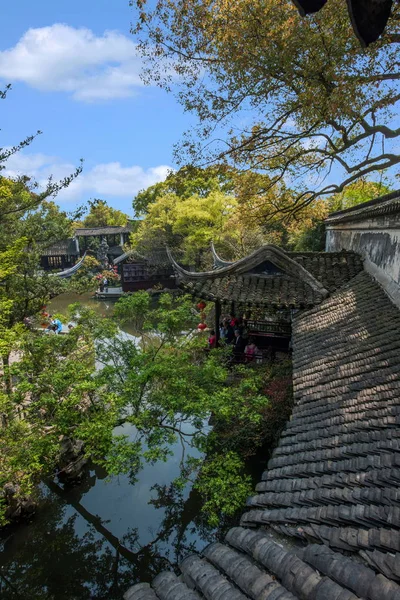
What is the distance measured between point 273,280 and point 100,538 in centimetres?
644

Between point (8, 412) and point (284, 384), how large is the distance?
5165 millimetres

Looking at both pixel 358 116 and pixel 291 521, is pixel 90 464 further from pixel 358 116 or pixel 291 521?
pixel 358 116

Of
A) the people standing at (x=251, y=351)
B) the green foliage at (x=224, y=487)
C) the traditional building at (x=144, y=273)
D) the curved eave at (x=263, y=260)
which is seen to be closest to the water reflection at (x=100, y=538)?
the green foliage at (x=224, y=487)

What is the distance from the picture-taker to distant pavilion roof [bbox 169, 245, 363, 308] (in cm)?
852

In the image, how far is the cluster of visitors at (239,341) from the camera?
9641mm

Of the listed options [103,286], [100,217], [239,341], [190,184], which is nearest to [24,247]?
[239,341]

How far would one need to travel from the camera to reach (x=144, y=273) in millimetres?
29938

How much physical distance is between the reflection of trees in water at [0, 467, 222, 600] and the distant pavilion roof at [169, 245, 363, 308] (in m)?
4.31

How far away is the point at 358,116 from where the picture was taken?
27.2 ft

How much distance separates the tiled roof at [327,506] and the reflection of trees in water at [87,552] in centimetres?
405

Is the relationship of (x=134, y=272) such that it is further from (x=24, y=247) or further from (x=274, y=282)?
(x=274, y=282)

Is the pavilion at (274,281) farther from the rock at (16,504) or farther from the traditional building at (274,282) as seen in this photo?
the rock at (16,504)

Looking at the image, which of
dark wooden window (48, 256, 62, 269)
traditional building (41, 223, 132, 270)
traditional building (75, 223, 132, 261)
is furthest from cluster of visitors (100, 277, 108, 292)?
dark wooden window (48, 256, 62, 269)

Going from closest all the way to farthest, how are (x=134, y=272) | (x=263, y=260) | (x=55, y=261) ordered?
(x=263, y=260)
(x=134, y=272)
(x=55, y=261)
